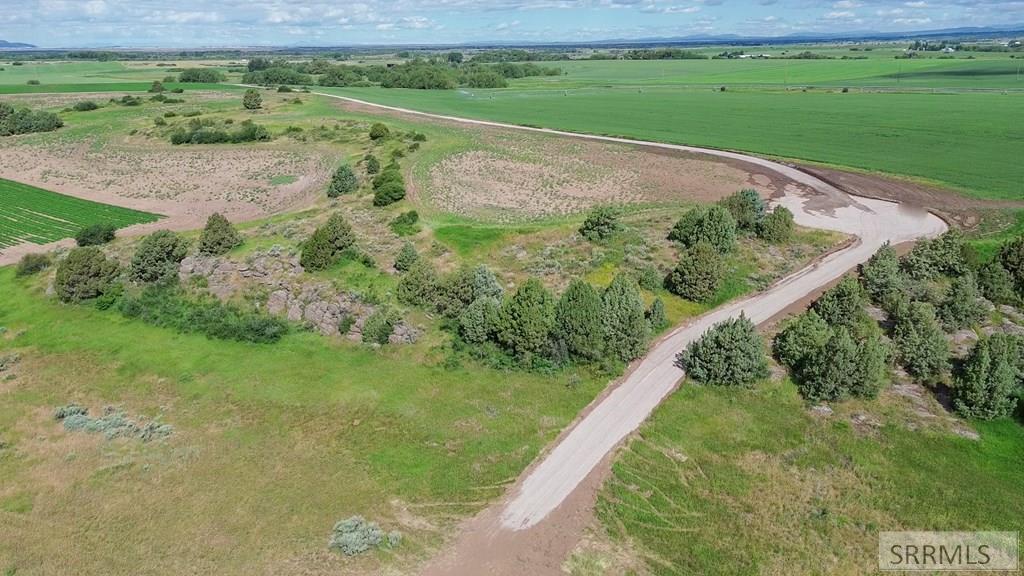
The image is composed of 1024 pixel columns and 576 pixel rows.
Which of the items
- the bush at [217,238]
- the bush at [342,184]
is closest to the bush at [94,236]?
the bush at [217,238]

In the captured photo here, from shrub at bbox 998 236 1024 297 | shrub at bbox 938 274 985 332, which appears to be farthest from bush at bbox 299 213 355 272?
shrub at bbox 998 236 1024 297

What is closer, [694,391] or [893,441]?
[893,441]

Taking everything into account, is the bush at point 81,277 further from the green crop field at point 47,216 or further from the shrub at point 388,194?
the shrub at point 388,194

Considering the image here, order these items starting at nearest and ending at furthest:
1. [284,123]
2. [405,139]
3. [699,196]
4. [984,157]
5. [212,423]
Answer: [212,423]
[699,196]
[984,157]
[405,139]
[284,123]

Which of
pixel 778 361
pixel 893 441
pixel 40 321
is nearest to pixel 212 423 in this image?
pixel 40 321

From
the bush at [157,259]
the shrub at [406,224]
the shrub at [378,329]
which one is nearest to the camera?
the shrub at [378,329]

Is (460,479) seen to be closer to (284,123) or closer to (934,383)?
(934,383)

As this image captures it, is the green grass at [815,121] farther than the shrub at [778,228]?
Yes
